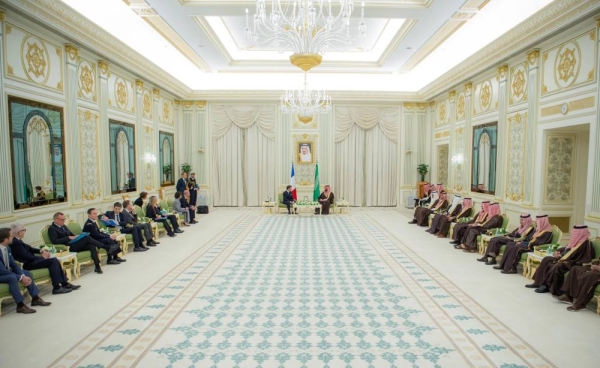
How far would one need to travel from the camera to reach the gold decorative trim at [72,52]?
24.1 ft

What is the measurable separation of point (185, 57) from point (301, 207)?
6222mm

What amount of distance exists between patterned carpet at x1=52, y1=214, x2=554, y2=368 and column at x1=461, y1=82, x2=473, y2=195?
458 cm

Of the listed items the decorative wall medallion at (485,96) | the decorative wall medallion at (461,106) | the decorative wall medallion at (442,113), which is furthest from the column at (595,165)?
the decorative wall medallion at (442,113)

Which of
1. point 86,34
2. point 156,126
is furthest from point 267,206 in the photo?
point 86,34

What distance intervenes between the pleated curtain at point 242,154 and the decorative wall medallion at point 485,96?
738cm

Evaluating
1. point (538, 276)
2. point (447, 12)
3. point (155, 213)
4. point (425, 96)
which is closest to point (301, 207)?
point (155, 213)

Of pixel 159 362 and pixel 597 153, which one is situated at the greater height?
pixel 597 153

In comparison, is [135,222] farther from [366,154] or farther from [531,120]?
[366,154]

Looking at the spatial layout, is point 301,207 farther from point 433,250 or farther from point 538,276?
point 538,276

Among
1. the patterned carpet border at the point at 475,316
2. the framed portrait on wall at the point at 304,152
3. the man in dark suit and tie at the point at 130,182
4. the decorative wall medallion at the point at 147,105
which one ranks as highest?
the decorative wall medallion at the point at 147,105

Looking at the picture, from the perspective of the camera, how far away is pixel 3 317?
4531 mm

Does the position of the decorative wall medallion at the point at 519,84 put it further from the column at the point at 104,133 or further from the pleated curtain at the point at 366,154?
Result: the column at the point at 104,133

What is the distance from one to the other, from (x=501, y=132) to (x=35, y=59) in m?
9.71

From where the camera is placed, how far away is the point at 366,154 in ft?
48.9
